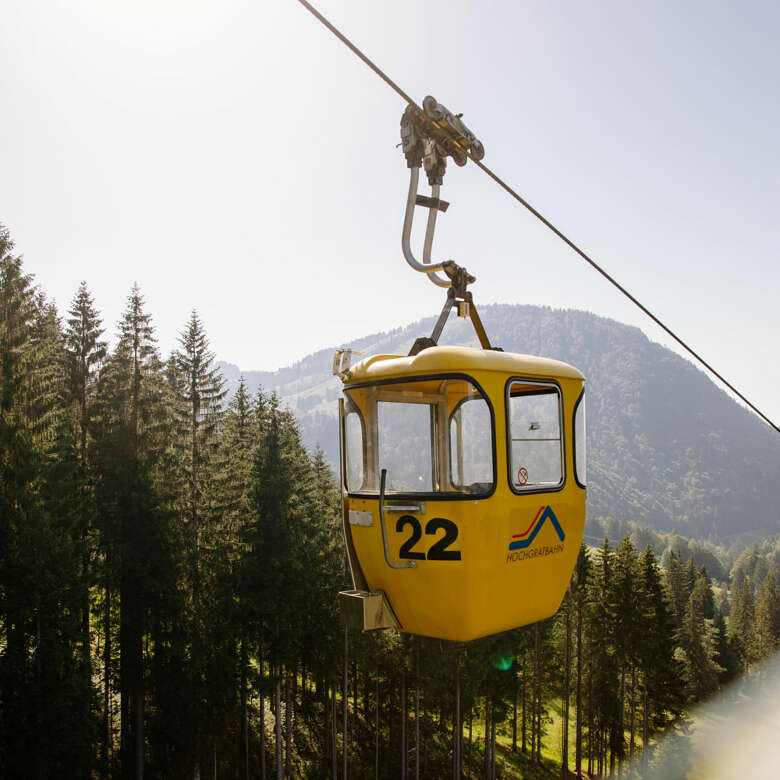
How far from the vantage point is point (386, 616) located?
553 centimetres

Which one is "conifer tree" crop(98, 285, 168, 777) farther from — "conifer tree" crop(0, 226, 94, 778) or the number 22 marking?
the number 22 marking

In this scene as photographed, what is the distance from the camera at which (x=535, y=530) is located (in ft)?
18.0

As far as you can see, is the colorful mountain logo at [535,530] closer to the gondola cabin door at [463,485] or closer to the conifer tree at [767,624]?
the gondola cabin door at [463,485]

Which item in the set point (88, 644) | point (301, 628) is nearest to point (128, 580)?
point (88, 644)

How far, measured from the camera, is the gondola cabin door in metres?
4.99

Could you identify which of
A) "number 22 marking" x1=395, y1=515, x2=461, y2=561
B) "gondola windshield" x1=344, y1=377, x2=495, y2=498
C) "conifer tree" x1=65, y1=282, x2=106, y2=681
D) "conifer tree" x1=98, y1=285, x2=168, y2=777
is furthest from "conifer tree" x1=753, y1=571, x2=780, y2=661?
"number 22 marking" x1=395, y1=515, x2=461, y2=561

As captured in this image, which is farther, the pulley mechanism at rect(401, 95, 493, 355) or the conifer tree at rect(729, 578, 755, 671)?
the conifer tree at rect(729, 578, 755, 671)

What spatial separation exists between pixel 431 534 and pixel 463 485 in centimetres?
47

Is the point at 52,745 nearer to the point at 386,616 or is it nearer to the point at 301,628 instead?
the point at 301,628

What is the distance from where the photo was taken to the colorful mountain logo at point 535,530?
5.26 metres

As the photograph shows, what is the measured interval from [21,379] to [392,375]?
→ 1583 cm

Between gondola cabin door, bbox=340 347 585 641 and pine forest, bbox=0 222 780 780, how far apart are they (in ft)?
24.4

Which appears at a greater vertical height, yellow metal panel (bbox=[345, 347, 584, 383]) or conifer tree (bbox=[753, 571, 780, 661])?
yellow metal panel (bbox=[345, 347, 584, 383])

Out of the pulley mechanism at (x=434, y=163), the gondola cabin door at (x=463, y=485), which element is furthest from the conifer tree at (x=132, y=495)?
the pulley mechanism at (x=434, y=163)
